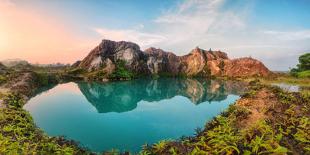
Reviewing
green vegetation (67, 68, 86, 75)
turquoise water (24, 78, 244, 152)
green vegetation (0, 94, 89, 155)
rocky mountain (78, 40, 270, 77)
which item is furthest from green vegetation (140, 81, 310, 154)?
rocky mountain (78, 40, 270, 77)

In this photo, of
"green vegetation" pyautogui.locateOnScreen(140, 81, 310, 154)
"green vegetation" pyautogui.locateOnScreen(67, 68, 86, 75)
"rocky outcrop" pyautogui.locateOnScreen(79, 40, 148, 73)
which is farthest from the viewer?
"rocky outcrop" pyautogui.locateOnScreen(79, 40, 148, 73)

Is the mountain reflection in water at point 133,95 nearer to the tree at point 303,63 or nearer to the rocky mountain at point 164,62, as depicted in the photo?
the tree at point 303,63

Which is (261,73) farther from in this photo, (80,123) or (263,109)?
(80,123)

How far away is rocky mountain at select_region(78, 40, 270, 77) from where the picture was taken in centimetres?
8550

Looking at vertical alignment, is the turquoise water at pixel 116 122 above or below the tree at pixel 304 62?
below

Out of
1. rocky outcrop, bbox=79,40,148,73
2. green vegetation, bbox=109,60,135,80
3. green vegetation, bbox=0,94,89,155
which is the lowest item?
green vegetation, bbox=0,94,89,155

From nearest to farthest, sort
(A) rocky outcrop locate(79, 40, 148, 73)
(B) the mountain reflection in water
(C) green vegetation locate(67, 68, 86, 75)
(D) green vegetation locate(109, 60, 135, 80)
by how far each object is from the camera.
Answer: (B) the mountain reflection in water < (D) green vegetation locate(109, 60, 135, 80) < (C) green vegetation locate(67, 68, 86, 75) < (A) rocky outcrop locate(79, 40, 148, 73)

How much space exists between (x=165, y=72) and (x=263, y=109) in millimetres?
79787

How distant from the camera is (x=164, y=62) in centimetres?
9981

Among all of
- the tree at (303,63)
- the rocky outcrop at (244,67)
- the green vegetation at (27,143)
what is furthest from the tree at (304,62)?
the green vegetation at (27,143)

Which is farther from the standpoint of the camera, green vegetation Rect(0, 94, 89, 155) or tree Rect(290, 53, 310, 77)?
tree Rect(290, 53, 310, 77)

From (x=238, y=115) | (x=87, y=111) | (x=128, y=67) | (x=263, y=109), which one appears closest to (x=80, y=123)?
(x=87, y=111)

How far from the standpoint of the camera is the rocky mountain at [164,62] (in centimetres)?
8550

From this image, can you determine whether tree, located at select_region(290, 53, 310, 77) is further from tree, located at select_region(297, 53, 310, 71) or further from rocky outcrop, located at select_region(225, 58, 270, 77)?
rocky outcrop, located at select_region(225, 58, 270, 77)
